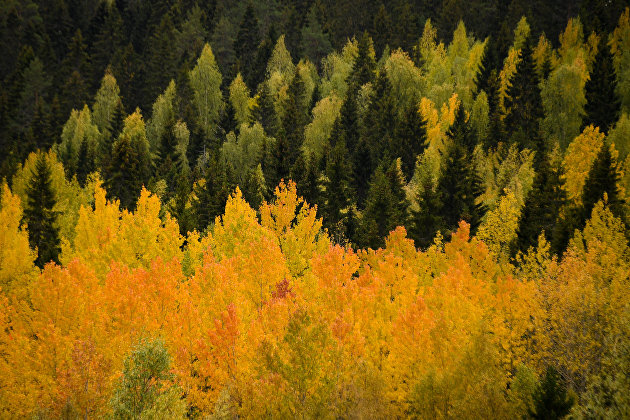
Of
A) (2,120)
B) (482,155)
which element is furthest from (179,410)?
(2,120)

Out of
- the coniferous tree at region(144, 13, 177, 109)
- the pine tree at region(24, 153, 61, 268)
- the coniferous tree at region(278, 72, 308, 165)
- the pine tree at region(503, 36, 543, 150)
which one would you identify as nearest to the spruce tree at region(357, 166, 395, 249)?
the coniferous tree at region(278, 72, 308, 165)

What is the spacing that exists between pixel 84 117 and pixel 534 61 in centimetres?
7991

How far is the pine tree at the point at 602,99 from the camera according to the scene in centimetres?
6450

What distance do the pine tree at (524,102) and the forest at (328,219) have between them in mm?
383

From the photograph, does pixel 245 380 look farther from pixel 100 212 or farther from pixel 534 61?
pixel 534 61

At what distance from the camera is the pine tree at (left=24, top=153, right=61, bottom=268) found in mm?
58719

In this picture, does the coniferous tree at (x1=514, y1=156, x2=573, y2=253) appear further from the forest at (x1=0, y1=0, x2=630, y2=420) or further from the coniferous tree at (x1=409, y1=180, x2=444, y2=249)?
the coniferous tree at (x1=409, y1=180, x2=444, y2=249)

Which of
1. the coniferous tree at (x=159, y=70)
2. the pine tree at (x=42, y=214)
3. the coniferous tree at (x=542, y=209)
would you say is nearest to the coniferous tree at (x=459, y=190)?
the coniferous tree at (x=542, y=209)

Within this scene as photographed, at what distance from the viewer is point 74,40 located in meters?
134

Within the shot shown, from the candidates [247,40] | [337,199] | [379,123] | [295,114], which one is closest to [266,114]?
[295,114]

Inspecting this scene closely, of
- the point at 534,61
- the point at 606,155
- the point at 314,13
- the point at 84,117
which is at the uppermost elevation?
the point at 314,13

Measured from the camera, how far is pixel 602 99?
64.9 meters

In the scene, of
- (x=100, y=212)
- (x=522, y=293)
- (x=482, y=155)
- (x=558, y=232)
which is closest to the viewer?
(x=522, y=293)

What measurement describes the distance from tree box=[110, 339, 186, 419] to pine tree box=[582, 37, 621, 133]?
60176 mm
